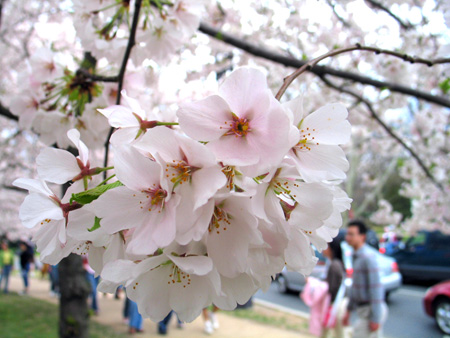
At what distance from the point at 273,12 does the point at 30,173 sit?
6.97 meters

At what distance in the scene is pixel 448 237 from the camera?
1024cm

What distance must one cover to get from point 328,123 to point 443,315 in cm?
766

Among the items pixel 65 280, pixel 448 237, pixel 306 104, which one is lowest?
pixel 65 280

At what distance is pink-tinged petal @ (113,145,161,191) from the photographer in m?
0.76

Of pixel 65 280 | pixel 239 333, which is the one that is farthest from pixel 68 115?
pixel 239 333

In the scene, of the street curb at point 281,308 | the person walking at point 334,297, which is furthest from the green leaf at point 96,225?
the street curb at point 281,308

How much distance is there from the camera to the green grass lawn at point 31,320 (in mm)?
6590

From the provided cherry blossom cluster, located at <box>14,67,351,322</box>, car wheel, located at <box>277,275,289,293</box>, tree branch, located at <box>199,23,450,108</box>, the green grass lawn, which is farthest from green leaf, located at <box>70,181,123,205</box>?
car wheel, located at <box>277,275,289,293</box>

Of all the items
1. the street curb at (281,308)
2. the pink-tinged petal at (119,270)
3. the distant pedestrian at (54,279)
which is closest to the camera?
the pink-tinged petal at (119,270)

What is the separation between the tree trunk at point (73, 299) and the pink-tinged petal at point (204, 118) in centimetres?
331

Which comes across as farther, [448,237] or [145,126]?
[448,237]

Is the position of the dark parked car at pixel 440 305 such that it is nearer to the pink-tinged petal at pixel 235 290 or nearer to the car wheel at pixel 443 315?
the car wheel at pixel 443 315

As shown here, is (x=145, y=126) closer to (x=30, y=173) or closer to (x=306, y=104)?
(x=306, y=104)

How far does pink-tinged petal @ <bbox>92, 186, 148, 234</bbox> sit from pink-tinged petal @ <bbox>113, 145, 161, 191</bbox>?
1.0 inches
